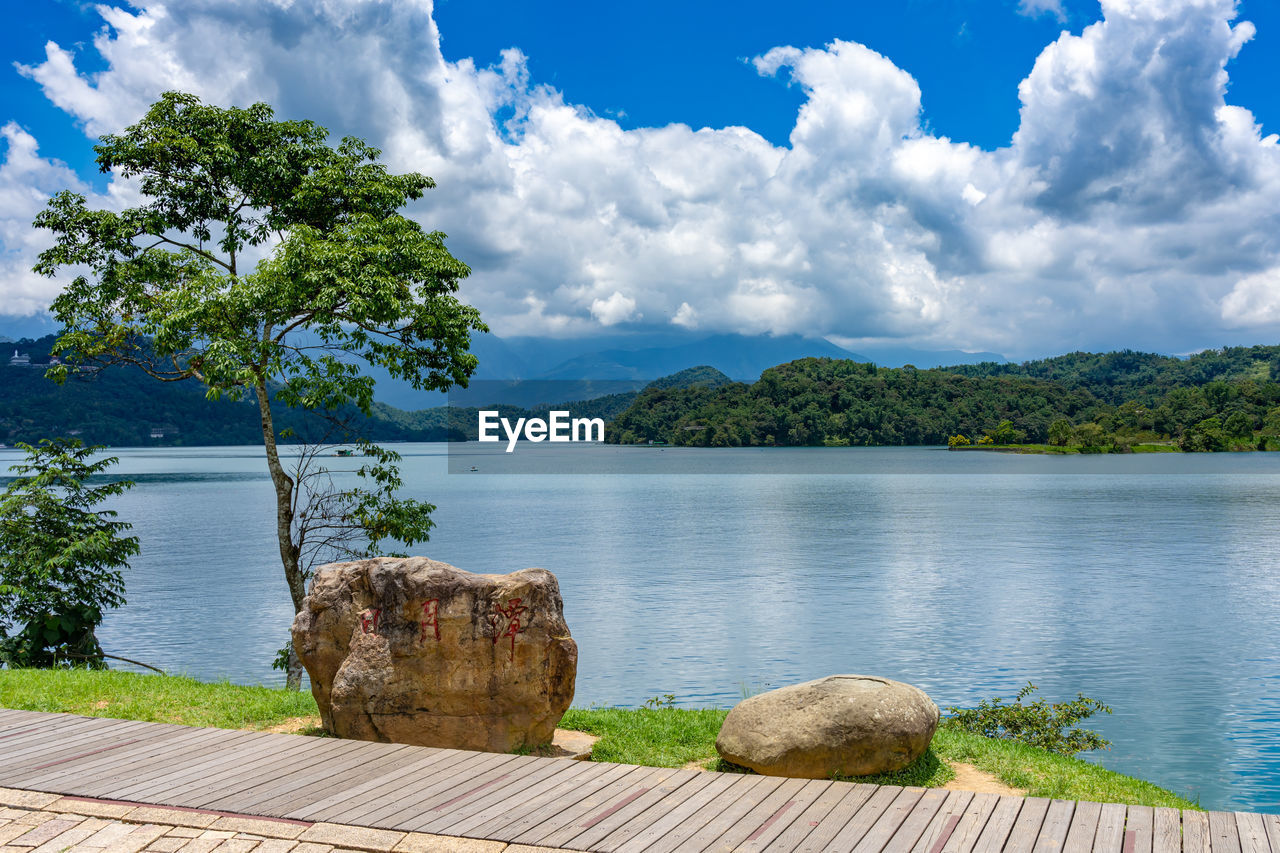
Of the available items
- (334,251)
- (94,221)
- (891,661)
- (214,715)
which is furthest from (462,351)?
(891,661)

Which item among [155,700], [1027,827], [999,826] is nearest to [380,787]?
[999,826]

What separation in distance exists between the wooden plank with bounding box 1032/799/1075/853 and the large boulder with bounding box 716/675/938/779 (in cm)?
230

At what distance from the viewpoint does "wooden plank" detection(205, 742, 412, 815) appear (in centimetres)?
653

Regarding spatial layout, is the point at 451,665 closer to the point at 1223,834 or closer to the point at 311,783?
the point at 311,783

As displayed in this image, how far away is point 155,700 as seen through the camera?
1073cm

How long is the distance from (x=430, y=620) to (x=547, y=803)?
8.99 feet

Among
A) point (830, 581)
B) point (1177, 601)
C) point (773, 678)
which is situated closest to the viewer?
point (773, 678)

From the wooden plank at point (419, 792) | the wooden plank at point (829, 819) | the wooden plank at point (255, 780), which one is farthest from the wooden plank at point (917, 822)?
the wooden plank at point (255, 780)

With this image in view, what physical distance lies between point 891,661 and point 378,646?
15.6 metres

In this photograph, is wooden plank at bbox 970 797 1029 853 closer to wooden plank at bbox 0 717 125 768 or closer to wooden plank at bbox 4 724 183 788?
wooden plank at bbox 4 724 183 788

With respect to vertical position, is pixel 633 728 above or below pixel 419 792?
below

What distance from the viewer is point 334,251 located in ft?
45.0

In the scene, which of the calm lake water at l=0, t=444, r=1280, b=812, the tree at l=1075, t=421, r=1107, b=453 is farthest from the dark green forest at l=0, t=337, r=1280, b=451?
the calm lake water at l=0, t=444, r=1280, b=812

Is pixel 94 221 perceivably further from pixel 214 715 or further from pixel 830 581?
pixel 830 581
